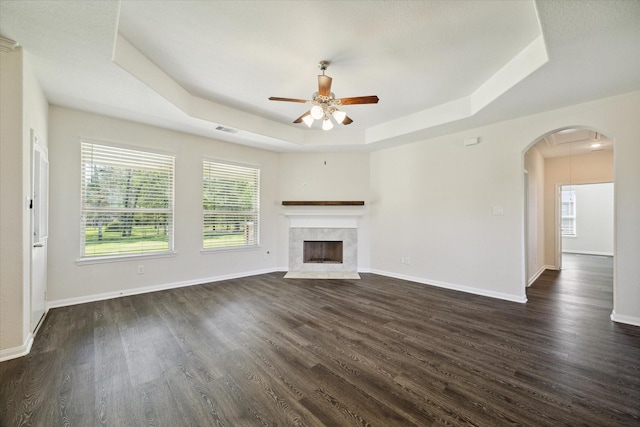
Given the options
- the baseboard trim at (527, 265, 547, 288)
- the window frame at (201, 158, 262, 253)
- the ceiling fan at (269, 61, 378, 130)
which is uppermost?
the ceiling fan at (269, 61, 378, 130)

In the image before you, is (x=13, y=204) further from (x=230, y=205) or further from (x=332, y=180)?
(x=332, y=180)

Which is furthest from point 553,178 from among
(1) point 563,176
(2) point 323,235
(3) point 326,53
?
(3) point 326,53

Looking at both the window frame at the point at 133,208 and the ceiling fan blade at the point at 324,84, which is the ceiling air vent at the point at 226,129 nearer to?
the window frame at the point at 133,208

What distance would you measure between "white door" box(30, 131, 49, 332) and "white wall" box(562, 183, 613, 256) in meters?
13.2

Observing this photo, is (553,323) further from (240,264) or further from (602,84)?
(240,264)

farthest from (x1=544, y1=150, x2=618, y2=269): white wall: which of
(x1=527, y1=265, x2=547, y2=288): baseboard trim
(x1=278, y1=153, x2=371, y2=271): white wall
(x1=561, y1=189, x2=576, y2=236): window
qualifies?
(x1=278, y1=153, x2=371, y2=271): white wall

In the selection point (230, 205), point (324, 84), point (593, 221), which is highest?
point (324, 84)

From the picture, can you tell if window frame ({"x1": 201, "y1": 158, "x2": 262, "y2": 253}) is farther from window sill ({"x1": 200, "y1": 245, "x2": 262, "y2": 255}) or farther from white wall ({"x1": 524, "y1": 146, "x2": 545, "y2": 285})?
white wall ({"x1": 524, "y1": 146, "x2": 545, "y2": 285})

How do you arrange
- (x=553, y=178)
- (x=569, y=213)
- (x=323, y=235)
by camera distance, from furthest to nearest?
(x=569, y=213) < (x=553, y=178) < (x=323, y=235)

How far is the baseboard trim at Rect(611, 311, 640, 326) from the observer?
9.46 feet

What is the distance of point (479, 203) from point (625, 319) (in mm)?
2074

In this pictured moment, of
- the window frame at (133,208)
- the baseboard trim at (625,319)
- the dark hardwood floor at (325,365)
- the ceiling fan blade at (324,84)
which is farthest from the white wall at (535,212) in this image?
the window frame at (133,208)

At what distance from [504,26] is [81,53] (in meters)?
3.83

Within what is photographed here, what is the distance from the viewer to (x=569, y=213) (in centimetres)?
908
